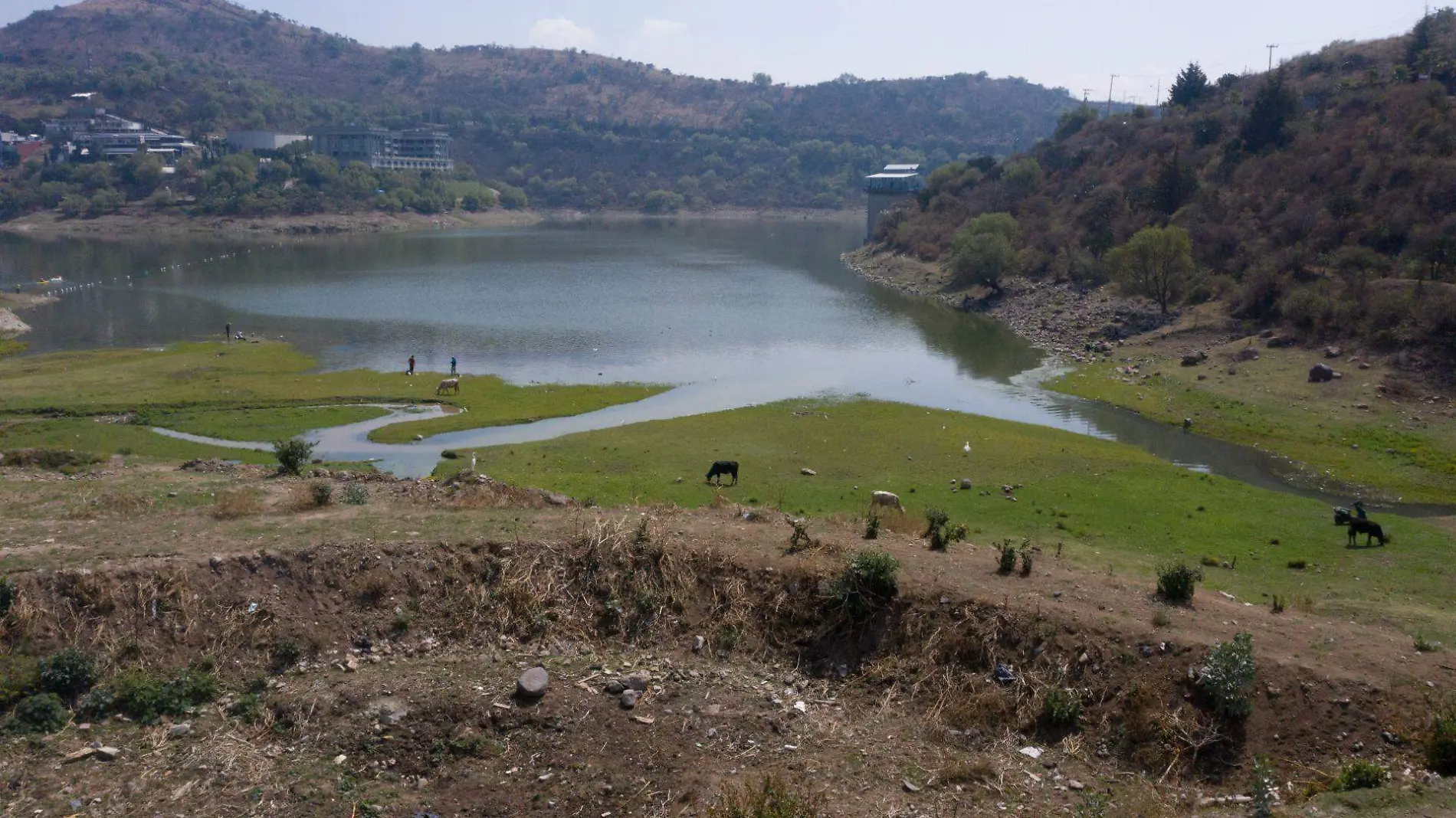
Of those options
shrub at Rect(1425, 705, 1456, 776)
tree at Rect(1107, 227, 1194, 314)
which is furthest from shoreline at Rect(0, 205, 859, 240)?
shrub at Rect(1425, 705, 1456, 776)

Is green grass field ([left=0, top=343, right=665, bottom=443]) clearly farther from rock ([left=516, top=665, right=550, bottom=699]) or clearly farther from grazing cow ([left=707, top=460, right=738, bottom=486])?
rock ([left=516, top=665, right=550, bottom=699])

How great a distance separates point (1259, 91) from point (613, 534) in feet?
295

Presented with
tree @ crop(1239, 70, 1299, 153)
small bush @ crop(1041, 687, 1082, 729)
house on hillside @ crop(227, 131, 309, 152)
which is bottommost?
small bush @ crop(1041, 687, 1082, 729)

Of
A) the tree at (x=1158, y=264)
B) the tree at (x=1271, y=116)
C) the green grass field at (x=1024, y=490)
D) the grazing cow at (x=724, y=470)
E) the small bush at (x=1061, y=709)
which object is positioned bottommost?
the green grass field at (x=1024, y=490)

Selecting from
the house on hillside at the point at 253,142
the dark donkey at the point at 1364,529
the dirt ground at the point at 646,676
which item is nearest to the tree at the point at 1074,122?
the dark donkey at the point at 1364,529

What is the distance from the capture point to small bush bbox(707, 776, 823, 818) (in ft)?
37.1

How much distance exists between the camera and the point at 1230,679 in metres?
14.3

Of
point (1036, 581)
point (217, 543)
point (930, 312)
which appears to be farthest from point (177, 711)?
point (930, 312)

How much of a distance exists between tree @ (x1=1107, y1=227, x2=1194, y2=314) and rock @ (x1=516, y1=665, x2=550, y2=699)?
60.4 m

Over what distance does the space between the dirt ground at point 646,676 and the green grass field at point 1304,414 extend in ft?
72.8

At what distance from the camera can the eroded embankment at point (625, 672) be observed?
13.5 metres

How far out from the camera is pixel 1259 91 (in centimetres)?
8756

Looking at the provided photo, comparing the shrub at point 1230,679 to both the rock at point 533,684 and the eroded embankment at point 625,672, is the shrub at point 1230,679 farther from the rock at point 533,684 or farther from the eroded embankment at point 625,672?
the rock at point 533,684

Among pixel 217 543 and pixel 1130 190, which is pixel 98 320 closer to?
pixel 217 543
